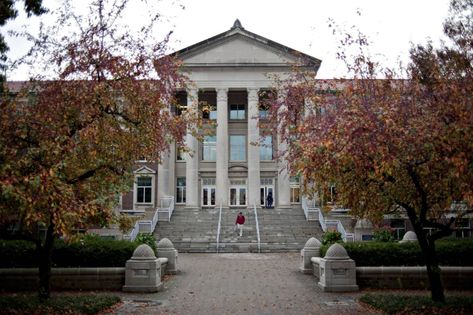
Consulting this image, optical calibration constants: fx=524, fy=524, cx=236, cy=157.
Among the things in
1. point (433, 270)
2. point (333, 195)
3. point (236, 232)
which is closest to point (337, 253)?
point (333, 195)

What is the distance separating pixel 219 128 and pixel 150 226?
1517 cm

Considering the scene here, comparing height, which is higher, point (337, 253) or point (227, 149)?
point (227, 149)

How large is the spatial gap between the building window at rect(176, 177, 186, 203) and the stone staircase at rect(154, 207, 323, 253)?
588 cm

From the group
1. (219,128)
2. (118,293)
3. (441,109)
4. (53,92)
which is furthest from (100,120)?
(219,128)

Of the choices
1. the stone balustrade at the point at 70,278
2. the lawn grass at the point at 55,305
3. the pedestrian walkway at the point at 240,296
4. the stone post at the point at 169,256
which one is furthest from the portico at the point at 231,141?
the lawn grass at the point at 55,305

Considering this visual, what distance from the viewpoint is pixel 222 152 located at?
4872cm

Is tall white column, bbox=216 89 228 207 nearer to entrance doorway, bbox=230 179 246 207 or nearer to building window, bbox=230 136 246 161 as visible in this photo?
entrance doorway, bbox=230 179 246 207

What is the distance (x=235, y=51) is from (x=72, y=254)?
36.9m

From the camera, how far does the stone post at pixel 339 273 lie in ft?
49.2

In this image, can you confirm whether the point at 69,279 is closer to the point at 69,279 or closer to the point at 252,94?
the point at 69,279

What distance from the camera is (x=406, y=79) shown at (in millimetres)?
13773

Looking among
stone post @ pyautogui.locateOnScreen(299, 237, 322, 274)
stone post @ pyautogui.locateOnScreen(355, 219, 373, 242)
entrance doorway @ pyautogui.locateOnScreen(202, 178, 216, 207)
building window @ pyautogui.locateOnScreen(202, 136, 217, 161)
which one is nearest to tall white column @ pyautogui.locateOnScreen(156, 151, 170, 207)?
entrance doorway @ pyautogui.locateOnScreen(202, 178, 216, 207)

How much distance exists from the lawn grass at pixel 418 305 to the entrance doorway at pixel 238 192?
37792mm

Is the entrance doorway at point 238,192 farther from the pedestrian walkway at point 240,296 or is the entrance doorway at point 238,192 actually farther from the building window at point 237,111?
the pedestrian walkway at point 240,296
